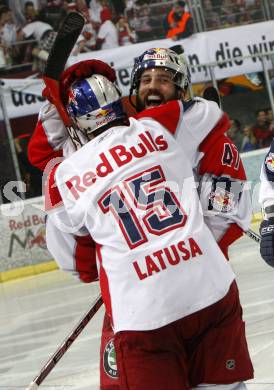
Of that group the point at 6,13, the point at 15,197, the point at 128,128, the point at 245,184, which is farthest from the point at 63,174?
the point at 6,13

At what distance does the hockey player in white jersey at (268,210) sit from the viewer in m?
3.07

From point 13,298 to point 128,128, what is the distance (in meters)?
5.72

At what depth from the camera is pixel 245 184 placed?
2.64 meters

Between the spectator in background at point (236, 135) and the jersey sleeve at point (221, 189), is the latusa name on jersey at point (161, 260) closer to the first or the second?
the jersey sleeve at point (221, 189)

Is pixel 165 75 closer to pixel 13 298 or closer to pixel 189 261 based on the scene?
pixel 189 261

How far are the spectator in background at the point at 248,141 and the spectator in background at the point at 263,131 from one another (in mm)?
54

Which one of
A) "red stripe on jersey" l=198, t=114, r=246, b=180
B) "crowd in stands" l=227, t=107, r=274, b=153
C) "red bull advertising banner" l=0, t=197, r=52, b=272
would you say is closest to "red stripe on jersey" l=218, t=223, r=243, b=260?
"red stripe on jersey" l=198, t=114, r=246, b=180

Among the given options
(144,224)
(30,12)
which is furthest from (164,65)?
(30,12)

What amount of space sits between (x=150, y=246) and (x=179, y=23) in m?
10.1

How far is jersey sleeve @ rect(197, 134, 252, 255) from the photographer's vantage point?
250 centimetres

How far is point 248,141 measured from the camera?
460 inches

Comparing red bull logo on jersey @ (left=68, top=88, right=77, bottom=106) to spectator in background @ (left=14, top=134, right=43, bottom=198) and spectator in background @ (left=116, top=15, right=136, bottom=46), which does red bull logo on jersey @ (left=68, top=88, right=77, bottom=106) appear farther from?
spectator in background @ (left=116, top=15, right=136, bottom=46)

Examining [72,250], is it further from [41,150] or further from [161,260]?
[41,150]

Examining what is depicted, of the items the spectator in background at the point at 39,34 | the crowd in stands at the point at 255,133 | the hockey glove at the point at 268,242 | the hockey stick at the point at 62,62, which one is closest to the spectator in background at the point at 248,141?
the crowd in stands at the point at 255,133
